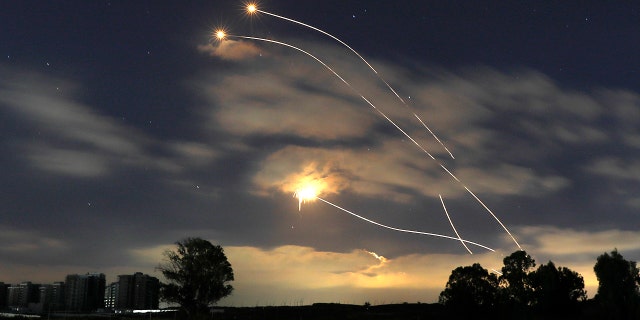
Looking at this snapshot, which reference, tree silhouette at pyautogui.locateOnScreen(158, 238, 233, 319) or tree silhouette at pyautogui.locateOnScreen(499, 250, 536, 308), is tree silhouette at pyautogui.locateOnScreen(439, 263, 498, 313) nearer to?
tree silhouette at pyautogui.locateOnScreen(499, 250, 536, 308)

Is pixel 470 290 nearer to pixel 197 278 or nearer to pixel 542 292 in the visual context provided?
pixel 542 292

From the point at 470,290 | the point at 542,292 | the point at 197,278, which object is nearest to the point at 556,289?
the point at 542,292

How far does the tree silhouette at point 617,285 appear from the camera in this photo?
253 feet

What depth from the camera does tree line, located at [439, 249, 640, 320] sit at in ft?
258

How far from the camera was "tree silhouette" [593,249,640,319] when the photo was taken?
77.0 metres

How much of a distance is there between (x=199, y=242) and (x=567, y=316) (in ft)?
169

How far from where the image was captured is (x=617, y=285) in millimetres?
79688

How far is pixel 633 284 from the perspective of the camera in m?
80.2

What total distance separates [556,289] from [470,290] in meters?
11.8

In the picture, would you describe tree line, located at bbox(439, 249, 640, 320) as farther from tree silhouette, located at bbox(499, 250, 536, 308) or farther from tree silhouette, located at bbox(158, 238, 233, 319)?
tree silhouette, located at bbox(158, 238, 233, 319)

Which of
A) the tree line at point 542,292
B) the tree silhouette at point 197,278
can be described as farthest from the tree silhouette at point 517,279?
the tree silhouette at point 197,278

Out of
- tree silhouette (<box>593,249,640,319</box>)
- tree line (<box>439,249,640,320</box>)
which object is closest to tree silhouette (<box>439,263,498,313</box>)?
tree line (<box>439,249,640,320</box>)

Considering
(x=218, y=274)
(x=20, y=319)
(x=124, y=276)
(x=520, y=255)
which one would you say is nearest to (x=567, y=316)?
(x=520, y=255)

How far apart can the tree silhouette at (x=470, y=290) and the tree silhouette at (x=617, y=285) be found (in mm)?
14511
